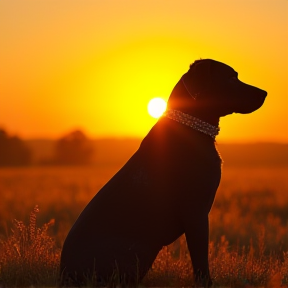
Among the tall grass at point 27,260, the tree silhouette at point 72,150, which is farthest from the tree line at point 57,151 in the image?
the tall grass at point 27,260

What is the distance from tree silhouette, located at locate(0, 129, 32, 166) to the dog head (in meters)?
67.0

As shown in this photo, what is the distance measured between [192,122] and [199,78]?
36cm

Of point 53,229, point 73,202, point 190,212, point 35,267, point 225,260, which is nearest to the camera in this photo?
point 190,212

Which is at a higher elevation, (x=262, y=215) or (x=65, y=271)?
(x=65, y=271)

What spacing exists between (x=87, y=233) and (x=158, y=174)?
719 mm

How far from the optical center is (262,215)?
15922 millimetres

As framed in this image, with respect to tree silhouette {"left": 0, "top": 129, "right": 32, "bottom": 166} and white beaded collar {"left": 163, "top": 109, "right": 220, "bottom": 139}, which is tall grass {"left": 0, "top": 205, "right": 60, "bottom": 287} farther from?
tree silhouette {"left": 0, "top": 129, "right": 32, "bottom": 166}

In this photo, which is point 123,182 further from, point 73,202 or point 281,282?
point 73,202

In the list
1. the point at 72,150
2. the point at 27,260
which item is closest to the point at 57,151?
the point at 72,150

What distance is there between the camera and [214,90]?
531 centimetres

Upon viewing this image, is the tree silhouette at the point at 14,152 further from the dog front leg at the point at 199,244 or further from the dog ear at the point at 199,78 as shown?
the dog front leg at the point at 199,244

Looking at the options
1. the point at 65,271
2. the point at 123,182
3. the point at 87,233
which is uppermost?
the point at 123,182

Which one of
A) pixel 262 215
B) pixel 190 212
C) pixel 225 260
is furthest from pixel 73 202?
pixel 190 212

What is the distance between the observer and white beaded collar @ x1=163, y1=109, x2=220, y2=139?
5.23 metres
